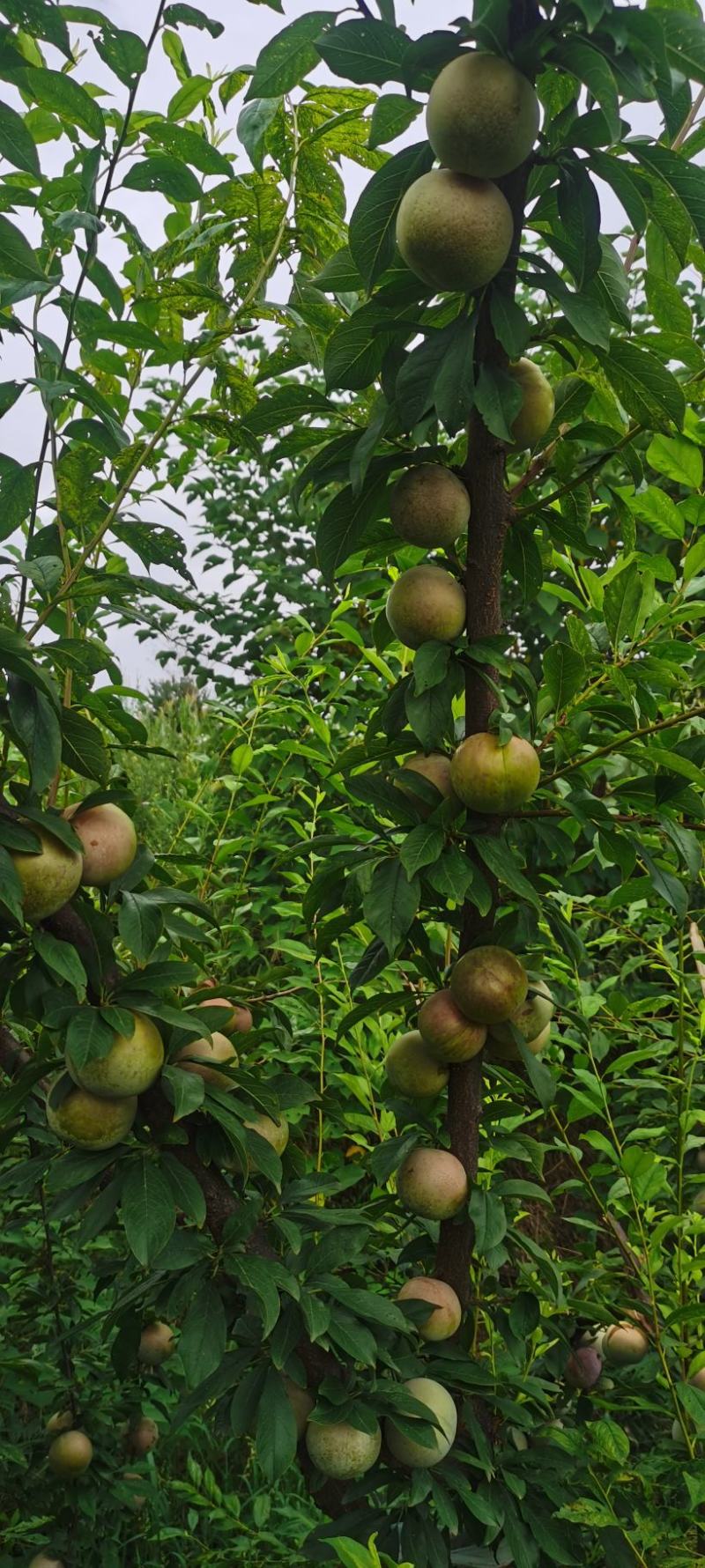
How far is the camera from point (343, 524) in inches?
42.7

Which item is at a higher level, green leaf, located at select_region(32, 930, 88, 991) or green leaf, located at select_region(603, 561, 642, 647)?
green leaf, located at select_region(603, 561, 642, 647)

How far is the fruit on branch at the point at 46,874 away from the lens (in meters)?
0.95

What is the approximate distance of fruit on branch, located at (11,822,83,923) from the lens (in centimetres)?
95

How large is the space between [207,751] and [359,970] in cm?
237

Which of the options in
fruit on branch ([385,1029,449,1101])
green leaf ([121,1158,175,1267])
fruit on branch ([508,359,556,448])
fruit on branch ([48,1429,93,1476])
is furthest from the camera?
fruit on branch ([48,1429,93,1476])

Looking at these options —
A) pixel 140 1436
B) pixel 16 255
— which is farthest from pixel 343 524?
pixel 140 1436

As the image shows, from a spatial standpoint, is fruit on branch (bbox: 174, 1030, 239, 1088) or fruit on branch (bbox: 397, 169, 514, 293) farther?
fruit on branch (bbox: 174, 1030, 239, 1088)

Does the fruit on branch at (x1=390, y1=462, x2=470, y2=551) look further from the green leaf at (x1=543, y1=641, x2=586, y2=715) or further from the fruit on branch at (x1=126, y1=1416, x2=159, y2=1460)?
the fruit on branch at (x1=126, y1=1416, x2=159, y2=1460)

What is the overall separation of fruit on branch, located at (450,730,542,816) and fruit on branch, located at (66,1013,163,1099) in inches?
13.4

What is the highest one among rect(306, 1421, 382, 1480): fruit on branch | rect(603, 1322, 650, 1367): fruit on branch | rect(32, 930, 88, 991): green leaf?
rect(32, 930, 88, 991): green leaf

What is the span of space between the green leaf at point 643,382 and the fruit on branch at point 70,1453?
1509 millimetres

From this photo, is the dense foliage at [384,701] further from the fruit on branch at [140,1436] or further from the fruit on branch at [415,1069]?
the fruit on branch at [140,1436]

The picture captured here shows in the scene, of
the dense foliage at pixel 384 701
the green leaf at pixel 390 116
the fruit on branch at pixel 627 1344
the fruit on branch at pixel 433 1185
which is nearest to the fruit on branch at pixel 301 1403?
the dense foliage at pixel 384 701

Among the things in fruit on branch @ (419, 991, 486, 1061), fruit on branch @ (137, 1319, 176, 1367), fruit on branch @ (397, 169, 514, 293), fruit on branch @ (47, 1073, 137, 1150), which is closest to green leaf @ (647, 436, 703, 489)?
fruit on branch @ (397, 169, 514, 293)
